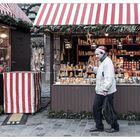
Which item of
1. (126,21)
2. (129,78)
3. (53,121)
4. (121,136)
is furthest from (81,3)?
(121,136)

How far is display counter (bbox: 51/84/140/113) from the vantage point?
1060 cm

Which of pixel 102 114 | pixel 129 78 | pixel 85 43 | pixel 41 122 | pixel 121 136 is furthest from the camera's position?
pixel 85 43

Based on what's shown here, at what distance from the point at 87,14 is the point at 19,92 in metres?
2.58

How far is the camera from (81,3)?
1162 cm

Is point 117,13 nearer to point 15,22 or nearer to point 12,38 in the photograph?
point 15,22

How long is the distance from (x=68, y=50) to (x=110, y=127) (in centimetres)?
435

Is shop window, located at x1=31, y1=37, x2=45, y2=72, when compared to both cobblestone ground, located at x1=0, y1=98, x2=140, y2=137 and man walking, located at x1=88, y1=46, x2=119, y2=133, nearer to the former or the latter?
cobblestone ground, located at x1=0, y1=98, x2=140, y2=137

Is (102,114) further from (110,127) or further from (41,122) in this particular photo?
(41,122)

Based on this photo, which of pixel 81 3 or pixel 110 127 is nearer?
pixel 110 127

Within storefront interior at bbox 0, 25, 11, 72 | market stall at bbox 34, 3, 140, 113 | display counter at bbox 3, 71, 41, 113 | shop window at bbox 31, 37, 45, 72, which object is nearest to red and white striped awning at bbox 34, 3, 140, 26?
market stall at bbox 34, 3, 140, 113

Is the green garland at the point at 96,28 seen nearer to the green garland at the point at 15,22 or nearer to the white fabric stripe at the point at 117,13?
the white fabric stripe at the point at 117,13

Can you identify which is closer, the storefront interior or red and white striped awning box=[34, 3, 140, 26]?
red and white striped awning box=[34, 3, 140, 26]

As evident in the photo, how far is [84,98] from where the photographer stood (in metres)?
10.8

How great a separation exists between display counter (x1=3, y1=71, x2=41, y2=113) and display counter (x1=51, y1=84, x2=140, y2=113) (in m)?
0.67
